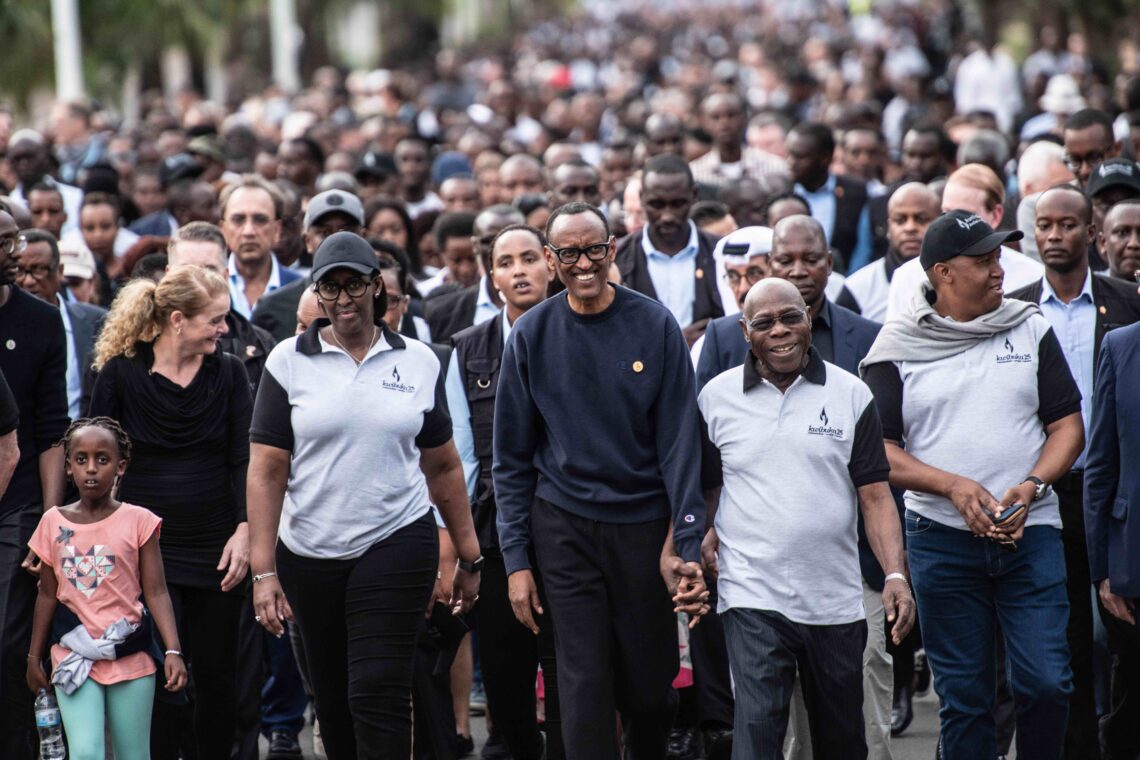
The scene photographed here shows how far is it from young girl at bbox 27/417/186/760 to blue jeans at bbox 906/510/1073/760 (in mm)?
2888

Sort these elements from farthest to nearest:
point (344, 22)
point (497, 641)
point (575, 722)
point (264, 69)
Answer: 1. point (344, 22)
2. point (264, 69)
3. point (497, 641)
4. point (575, 722)

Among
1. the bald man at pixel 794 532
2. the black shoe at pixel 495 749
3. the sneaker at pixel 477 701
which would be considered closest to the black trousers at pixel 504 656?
the black shoe at pixel 495 749

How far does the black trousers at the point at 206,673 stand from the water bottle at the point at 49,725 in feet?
1.20

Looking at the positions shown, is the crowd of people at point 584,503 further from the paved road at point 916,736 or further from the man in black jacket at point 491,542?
the paved road at point 916,736

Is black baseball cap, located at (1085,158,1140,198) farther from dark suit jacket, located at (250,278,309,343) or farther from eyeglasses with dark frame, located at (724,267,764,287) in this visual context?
dark suit jacket, located at (250,278,309,343)

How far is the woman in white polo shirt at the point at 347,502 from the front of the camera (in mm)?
7250

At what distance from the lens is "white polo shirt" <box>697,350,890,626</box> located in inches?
273

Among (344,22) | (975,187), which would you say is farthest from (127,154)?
(344,22)

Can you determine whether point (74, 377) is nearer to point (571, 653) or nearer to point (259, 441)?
point (259, 441)

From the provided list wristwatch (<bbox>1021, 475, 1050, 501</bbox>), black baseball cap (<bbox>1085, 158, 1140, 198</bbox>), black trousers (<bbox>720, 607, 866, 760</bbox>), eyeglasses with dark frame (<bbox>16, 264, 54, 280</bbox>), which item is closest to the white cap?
black baseball cap (<bbox>1085, 158, 1140, 198</bbox>)

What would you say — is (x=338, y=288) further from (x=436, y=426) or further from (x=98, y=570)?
(x=98, y=570)

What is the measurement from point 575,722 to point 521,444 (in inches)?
40.9

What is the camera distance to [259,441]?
7.34 m

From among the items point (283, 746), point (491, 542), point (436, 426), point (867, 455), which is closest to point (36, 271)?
point (283, 746)
